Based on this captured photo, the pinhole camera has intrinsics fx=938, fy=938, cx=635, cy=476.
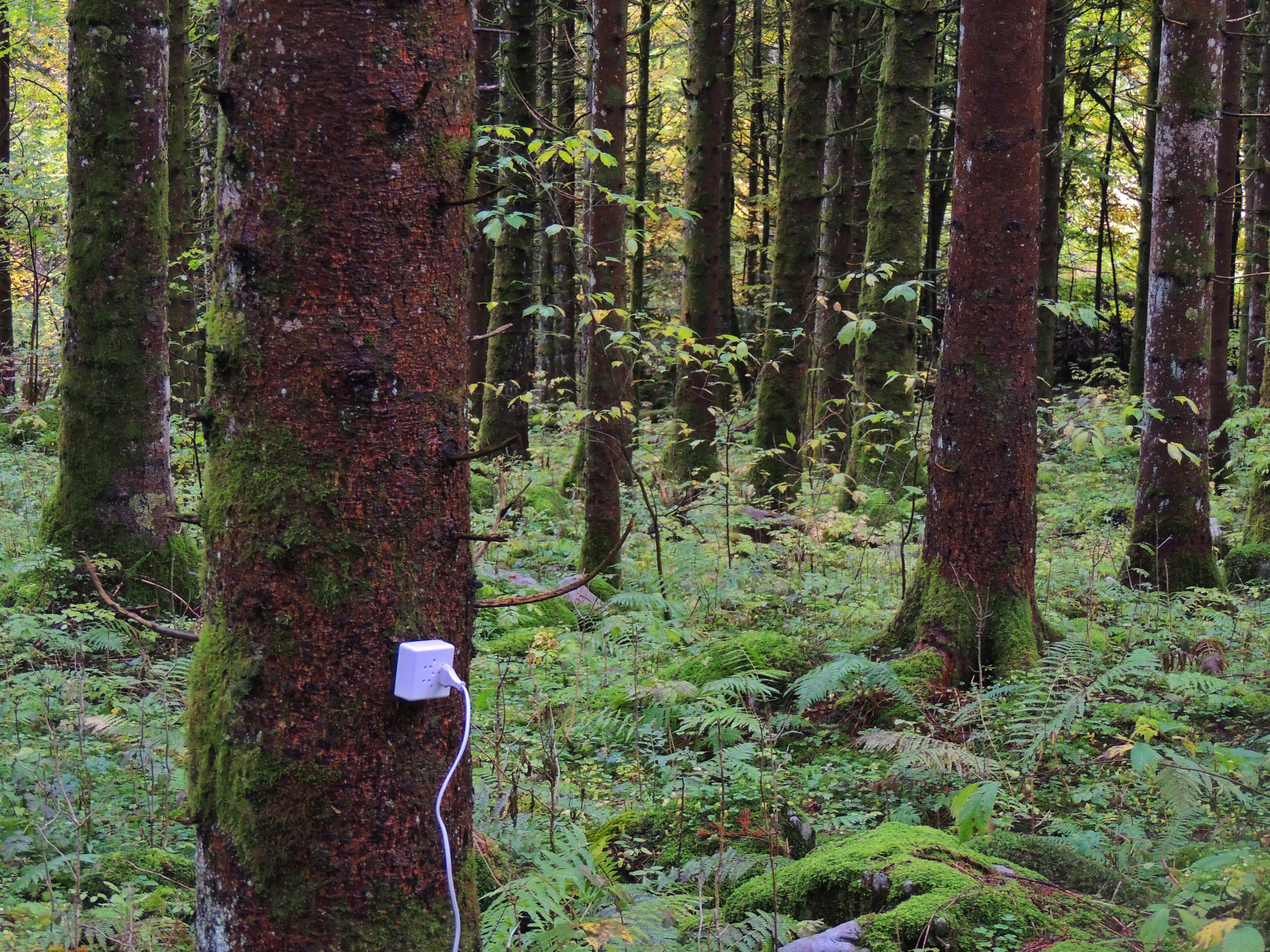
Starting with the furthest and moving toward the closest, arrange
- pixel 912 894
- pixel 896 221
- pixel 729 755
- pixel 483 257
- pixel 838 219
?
pixel 838 219, pixel 483 257, pixel 896 221, pixel 729 755, pixel 912 894

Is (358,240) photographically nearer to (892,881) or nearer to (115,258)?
(892,881)

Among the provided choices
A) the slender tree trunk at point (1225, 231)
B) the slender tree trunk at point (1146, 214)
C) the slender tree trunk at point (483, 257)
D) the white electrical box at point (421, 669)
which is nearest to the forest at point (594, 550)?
the white electrical box at point (421, 669)

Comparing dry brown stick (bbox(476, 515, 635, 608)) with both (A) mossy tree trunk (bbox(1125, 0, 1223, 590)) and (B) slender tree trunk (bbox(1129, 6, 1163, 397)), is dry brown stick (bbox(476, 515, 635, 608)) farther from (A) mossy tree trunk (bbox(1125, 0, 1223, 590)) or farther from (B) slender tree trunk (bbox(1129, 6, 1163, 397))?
(B) slender tree trunk (bbox(1129, 6, 1163, 397))

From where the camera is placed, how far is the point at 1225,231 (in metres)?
15.3

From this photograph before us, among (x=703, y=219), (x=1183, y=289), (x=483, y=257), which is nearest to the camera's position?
(x=1183, y=289)

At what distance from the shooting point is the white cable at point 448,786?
225cm

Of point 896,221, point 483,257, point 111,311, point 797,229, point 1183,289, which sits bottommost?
point 111,311

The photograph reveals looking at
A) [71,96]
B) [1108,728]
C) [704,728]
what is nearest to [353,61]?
[704,728]

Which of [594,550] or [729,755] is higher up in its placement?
[594,550]

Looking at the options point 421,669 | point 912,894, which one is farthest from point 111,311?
point 912,894

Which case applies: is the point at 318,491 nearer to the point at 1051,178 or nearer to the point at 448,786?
the point at 448,786

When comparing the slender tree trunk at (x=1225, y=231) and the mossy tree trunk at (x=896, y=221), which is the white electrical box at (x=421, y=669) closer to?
the mossy tree trunk at (x=896, y=221)

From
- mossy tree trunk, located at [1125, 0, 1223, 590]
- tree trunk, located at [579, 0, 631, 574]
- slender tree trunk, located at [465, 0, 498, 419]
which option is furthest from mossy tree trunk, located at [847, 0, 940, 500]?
slender tree trunk, located at [465, 0, 498, 419]

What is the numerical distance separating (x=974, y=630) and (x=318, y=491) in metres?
4.65
